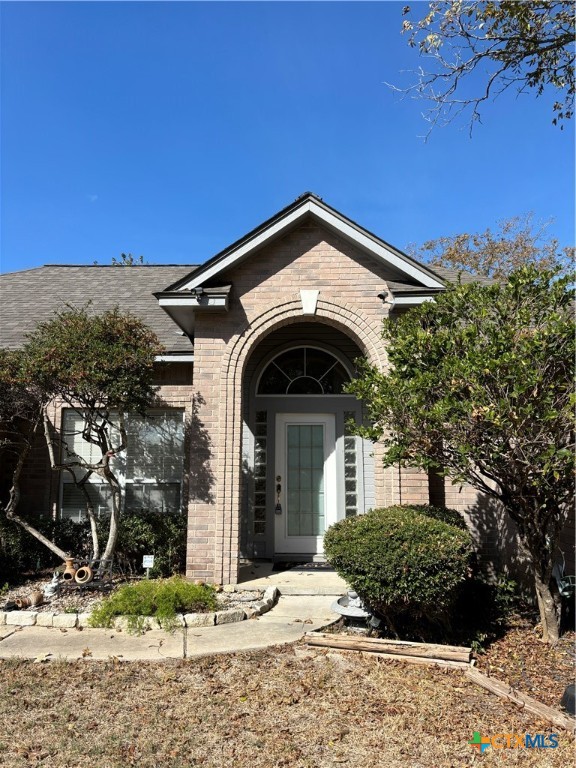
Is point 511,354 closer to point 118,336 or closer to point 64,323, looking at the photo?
point 118,336

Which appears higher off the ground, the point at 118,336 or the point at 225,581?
the point at 118,336

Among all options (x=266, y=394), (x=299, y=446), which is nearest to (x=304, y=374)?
(x=266, y=394)

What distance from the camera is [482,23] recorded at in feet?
20.0

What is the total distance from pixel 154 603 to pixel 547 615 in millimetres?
4466

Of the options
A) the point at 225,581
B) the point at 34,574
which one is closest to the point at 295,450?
the point at 225,581

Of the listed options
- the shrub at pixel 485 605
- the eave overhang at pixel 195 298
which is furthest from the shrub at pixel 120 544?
the shrub at pixel 485 605

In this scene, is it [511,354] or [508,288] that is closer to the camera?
[511,354]

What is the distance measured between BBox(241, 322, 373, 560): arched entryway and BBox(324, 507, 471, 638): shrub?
3.92 meters

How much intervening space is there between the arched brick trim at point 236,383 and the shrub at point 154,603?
3.88ft

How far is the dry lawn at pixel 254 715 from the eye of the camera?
11.8ft

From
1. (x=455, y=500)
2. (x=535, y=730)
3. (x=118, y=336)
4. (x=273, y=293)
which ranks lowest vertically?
(x=535, y=730)

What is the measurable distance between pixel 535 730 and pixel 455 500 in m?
4.51

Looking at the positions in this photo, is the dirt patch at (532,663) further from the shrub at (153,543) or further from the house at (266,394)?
the shrub at (153,543)

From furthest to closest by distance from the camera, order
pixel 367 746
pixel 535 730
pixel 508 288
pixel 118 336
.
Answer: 1. pixel 118 336
2. pixel 508 288
3. pixel 535 730
4. pixel 367 746
